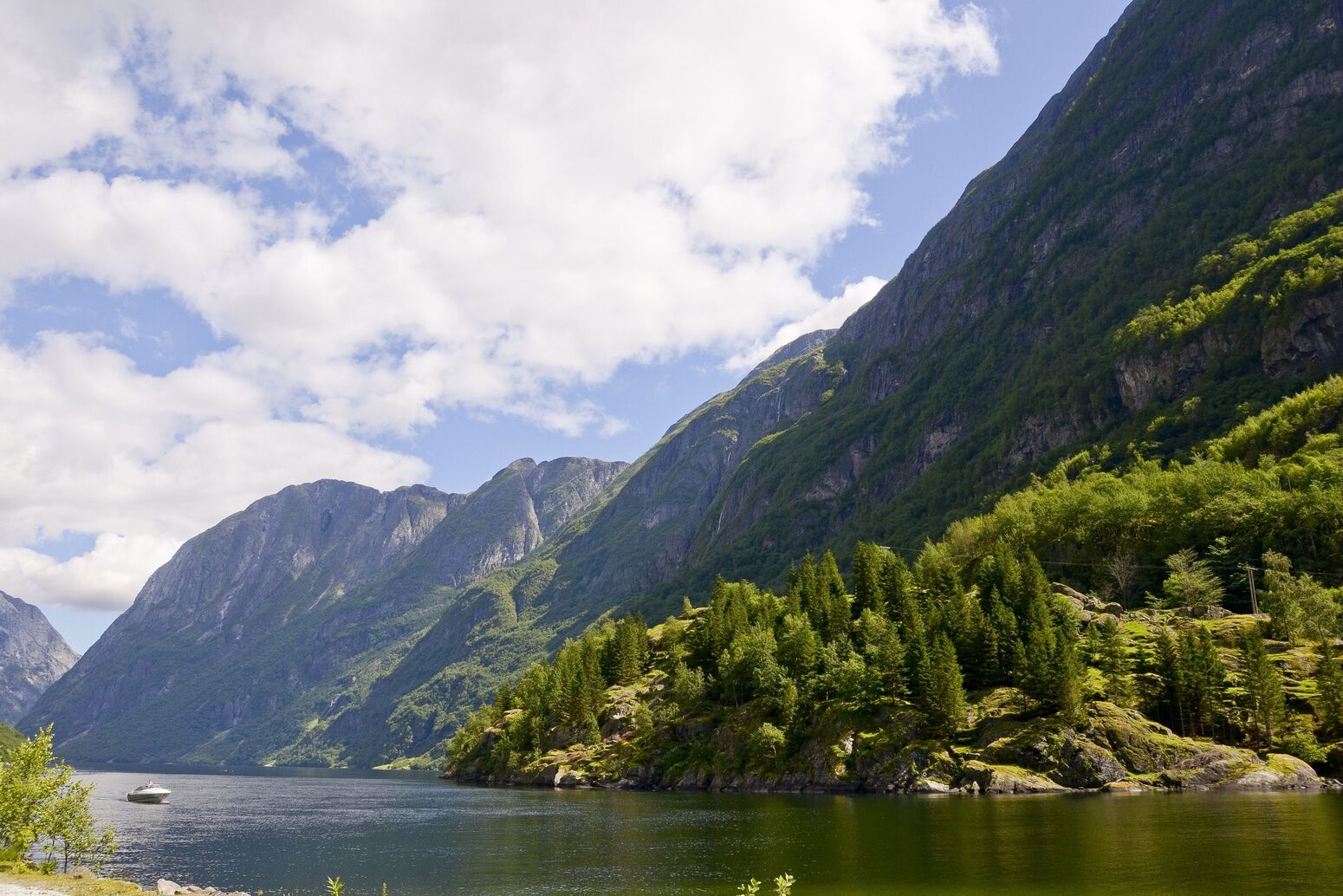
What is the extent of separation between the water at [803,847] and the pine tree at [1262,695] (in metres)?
17.4

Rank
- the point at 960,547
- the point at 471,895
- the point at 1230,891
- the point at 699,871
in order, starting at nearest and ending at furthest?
the point at 1230,891 → the point at 471,895 → the point at 699,871 → the point at 960,547

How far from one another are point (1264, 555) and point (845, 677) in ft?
230

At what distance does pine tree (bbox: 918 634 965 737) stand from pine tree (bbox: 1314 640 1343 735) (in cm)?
4100

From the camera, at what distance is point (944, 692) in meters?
113

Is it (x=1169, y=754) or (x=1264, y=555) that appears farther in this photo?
(x=1264, y=555)

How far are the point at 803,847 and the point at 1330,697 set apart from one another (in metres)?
73.4

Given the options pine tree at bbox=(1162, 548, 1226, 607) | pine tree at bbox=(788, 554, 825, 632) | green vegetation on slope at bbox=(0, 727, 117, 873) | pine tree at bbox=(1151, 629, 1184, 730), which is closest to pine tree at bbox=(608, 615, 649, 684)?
pine tree at bbox=(788, 554, 825, 632)

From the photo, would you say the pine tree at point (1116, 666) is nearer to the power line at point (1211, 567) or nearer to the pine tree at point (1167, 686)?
the pine tree at point (1167, 686)

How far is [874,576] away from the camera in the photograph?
15650 cm

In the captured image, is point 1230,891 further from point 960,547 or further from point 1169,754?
point 960,547

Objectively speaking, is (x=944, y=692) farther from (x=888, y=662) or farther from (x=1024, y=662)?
(x=888, y=662)

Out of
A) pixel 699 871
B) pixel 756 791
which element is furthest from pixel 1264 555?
pixel 699 871

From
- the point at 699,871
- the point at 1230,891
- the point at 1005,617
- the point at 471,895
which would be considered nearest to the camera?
the point at 1230,891

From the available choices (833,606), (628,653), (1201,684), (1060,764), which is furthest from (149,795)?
(1201,684)
